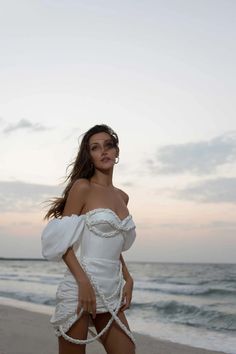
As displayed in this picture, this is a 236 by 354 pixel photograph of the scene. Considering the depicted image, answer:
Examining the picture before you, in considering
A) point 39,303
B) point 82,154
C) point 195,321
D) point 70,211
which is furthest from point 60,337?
point 39,303

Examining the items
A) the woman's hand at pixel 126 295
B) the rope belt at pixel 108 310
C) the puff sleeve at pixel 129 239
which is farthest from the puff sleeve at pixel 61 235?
the woman's hand at pixel 126 295

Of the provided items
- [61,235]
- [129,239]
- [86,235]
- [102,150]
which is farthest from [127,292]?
[102,150]

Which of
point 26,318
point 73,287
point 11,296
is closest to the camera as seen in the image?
point 73,287

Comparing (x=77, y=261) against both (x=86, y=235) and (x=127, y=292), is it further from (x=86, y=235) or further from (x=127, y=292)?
(x=127, y=292)

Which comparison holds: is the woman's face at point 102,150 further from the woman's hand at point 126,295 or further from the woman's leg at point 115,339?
the woman's leg at point 115,339

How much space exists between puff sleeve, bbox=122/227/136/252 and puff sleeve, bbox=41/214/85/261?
0.31 meters

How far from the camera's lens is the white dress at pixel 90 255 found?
2779mm

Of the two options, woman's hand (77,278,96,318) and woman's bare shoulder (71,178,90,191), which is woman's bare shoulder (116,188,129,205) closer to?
woman's bare shoulder (71,178,90,191)

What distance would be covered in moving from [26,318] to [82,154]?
7.35 metres

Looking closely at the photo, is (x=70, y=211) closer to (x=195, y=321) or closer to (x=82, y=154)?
(x=82, y=154)

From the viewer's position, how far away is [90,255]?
9.29 feet

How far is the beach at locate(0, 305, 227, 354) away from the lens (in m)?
6.52

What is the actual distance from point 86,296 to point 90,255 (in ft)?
0.78

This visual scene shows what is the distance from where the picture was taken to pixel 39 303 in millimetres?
14828
